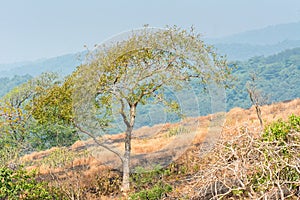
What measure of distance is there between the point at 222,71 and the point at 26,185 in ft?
14.7

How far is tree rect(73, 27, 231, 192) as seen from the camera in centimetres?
820

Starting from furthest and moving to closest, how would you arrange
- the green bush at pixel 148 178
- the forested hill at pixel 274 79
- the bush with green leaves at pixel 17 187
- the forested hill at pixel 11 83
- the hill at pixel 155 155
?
the forested hill at pixel 11 83
the forested hill at pixel 274 79
the green bush at pixel 148 178
the hill at pixel 155 155
the bush with green leaves at pixel 17 187

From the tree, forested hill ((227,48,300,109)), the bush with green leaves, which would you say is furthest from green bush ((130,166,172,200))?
forested hill ((227,48,300,109))

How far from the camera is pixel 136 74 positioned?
27.6ft

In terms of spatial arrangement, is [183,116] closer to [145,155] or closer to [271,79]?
[145,155]

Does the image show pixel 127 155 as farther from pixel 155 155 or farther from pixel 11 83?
pixel 11 83

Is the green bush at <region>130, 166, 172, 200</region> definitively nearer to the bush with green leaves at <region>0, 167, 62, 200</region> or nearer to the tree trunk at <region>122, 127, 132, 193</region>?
the tree trunk at <region>122, 127, 132, 193</region>

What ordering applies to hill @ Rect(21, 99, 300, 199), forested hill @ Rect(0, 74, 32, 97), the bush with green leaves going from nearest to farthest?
the bush with green leaves
hill @ Rect(21, 99, 300, 199)
forested hill @ Rect(0, 74, 32, 97)

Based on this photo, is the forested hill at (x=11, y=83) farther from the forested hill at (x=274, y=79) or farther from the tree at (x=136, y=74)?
the tree at (x=136, y=74)

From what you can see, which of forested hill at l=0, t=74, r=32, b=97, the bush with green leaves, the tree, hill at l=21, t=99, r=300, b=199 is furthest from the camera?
forested hill at l=0, t=74, r=32, b=97

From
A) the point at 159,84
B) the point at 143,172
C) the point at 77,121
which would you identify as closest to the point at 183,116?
the point at 159,84

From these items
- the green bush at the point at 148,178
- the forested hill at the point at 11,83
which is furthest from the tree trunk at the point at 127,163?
the forested hill at the point at 11,83

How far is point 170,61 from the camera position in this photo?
27.7 ft

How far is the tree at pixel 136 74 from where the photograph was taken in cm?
820
